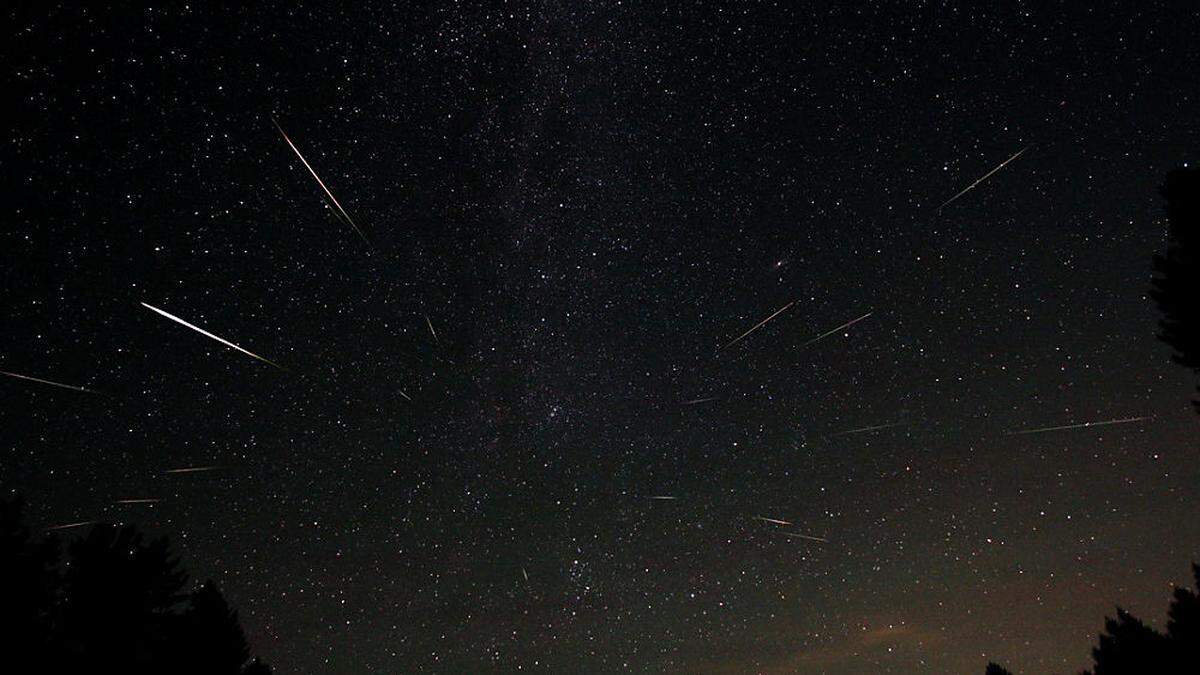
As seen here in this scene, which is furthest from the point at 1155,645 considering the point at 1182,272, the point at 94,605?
the point at 94,605

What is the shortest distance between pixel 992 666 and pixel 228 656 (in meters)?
24.5

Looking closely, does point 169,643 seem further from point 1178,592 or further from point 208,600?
point 1178,592

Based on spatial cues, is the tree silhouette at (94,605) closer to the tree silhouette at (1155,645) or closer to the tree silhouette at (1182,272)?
the tree silhouette at (1182,272)

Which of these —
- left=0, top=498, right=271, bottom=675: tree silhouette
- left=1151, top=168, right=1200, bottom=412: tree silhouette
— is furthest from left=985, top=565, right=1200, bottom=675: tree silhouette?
left=0, top=498, right=271, bottom=675: tree silhouette

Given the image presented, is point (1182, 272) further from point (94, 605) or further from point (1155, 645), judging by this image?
point (94, 605)

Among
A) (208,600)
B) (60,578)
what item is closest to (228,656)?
(208,600)

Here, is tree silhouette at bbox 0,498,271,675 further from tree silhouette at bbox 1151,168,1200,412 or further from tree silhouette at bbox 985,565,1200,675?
tree silhouette at bbox 985,565,1200,675

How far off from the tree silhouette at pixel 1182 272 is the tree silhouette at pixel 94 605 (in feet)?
57.2

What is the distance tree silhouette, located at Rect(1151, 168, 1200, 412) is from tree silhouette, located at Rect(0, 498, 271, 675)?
1745 cm

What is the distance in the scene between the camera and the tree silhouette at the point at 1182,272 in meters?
10.0

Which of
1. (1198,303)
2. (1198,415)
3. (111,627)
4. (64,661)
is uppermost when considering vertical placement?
(1198,303)

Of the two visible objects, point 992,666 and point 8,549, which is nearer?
point 8,549

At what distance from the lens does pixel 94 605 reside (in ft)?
38.8

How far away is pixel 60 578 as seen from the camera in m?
10.8
